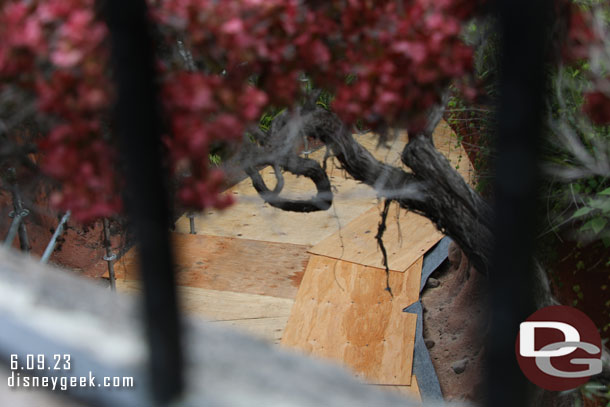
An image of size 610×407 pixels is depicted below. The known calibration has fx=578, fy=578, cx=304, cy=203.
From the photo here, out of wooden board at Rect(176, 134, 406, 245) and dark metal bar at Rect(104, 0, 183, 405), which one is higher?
dark metal bar at Rect(104, 0, 183, 405)

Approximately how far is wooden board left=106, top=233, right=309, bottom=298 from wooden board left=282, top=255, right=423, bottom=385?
0.12 metres

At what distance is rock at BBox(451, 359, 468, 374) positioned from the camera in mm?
2898

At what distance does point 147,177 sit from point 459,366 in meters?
2.82

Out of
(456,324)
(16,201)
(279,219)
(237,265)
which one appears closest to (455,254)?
(456,324)

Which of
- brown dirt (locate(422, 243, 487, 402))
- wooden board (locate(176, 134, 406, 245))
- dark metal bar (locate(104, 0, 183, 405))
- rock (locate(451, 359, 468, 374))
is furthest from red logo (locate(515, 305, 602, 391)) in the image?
Answer: dark metal bar (locate(104, 0, 183, 405))

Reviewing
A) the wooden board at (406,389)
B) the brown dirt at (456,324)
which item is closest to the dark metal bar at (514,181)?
the wooden board at (406,389)

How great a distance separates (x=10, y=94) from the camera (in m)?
1.31

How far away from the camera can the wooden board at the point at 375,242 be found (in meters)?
3.51

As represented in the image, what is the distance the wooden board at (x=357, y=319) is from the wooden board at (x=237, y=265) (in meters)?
0.12

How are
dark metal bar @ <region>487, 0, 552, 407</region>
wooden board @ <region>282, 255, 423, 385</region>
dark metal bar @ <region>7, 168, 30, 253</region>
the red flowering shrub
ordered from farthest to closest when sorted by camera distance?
wooden board @ <region>282, 255, 423, 385</region>
dark metal bar @ <region>7, 168, 30, 253</region>
the red flowering shrub
dark metal bar @ <region>487, 0, 552, 407</region>

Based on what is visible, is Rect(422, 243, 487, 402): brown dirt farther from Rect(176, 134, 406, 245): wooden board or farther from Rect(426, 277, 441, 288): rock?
Rect(176, 134, 406, 245): wooden board

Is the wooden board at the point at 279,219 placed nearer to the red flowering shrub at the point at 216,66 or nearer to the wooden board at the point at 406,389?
the wooden board at the point at 406,389

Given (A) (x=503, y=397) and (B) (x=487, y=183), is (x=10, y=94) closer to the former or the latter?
(A) (x=503, y=397)

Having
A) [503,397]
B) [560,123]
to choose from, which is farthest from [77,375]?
[560,123]
